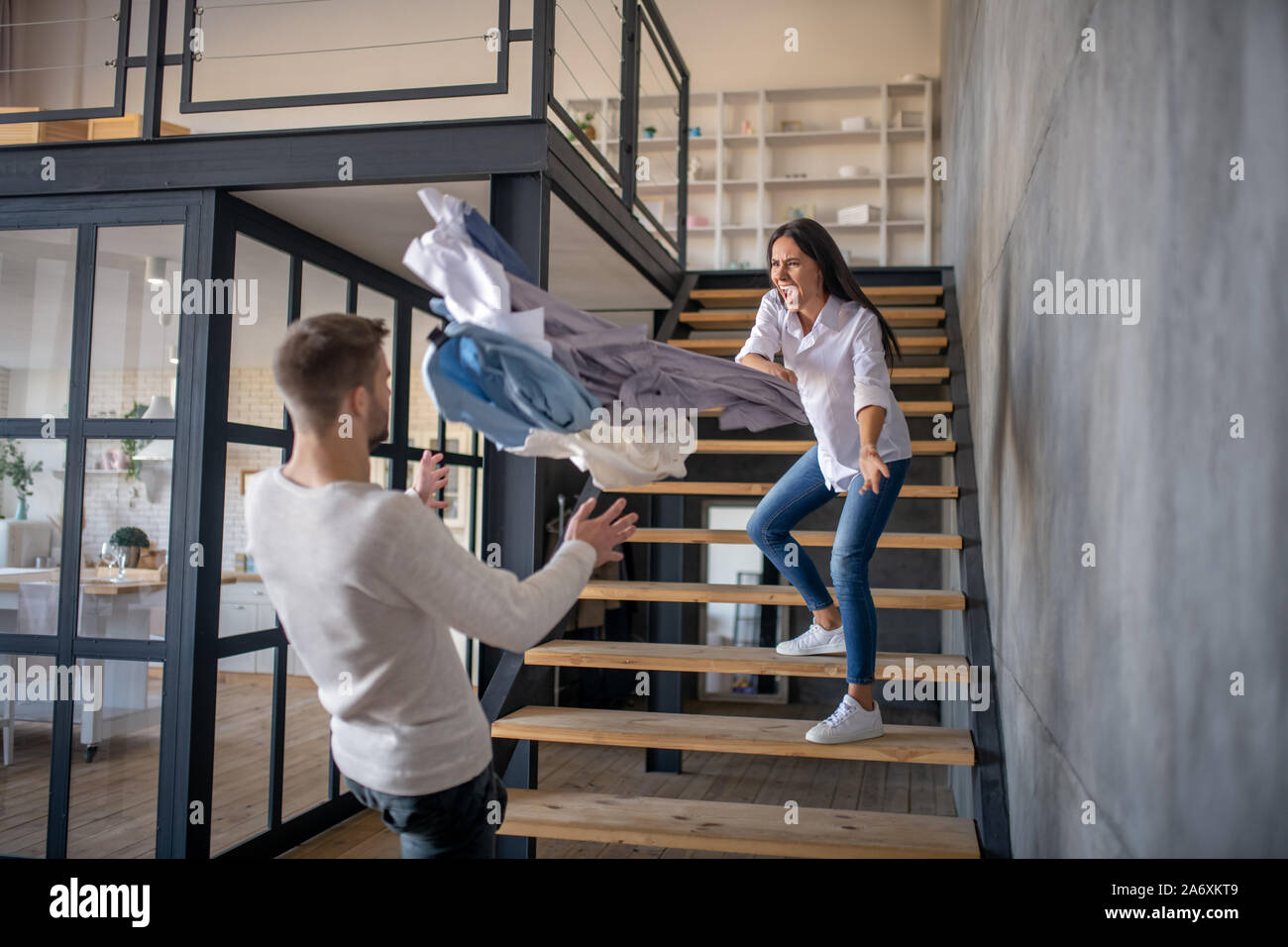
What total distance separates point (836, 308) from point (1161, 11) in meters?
1.27

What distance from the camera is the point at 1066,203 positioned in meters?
1.80

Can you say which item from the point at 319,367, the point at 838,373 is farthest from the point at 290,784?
the point at 319,367

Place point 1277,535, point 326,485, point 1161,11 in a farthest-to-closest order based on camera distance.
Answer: point 326,485 → point 1161,11 → point 1277,535

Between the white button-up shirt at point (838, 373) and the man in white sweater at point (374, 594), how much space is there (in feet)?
3.81

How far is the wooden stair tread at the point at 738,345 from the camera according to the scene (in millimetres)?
4160

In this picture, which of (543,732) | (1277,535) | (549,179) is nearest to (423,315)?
(549,179)

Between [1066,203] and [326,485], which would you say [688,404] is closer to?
[1066,203]

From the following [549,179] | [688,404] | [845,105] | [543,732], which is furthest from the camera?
[845,105]

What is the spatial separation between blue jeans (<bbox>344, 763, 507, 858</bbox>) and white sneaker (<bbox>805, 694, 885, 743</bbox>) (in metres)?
1.15

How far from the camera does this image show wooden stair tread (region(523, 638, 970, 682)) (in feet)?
8.87

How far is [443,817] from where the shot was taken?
1.43 meters

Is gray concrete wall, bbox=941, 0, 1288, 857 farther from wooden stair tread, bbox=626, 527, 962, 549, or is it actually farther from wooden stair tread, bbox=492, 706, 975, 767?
wooden stair tread, bbox=626, 527, 962, 549

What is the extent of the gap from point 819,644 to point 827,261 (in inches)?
42.4
